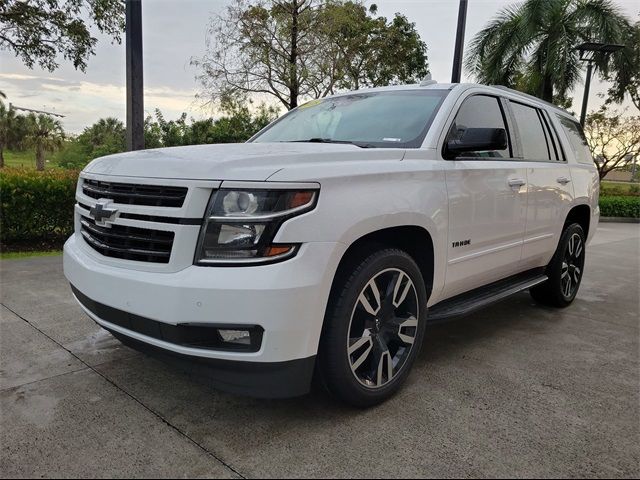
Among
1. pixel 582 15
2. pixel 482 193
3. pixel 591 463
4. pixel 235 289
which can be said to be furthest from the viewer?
pixel 582 15

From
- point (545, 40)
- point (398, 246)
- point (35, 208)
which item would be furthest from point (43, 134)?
point (398, 246)

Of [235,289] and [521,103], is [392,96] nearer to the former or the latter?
[521,103]

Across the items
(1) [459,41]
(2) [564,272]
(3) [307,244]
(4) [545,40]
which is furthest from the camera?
(4) [545,40]

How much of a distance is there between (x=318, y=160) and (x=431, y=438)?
1.48 metres

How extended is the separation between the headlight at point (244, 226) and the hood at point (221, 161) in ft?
0.29

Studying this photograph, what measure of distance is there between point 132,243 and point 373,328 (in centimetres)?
131

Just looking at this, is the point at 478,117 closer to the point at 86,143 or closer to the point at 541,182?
the point at 541,182

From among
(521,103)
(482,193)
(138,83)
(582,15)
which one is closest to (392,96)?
(482,193)

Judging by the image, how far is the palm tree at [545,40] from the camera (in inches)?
607

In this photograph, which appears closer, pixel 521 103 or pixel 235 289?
pixel 235 289

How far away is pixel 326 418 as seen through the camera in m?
2.67

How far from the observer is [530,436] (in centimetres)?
256

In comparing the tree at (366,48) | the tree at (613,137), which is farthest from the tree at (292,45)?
the tree at (613,137)

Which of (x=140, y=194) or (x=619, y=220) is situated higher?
(x=140, y=194)
